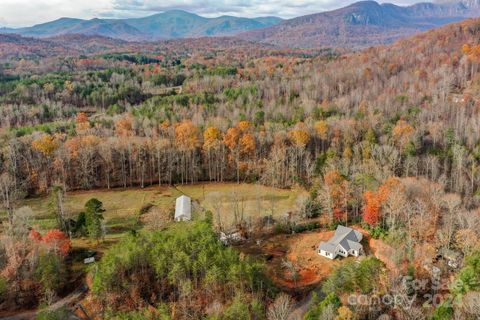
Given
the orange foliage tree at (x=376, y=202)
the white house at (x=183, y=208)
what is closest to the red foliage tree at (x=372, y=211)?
the orange foliage tree at (x=376, y=202)

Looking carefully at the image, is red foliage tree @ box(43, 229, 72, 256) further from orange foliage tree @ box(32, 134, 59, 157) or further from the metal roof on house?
orange foliage tree @ box(32, 134, 59, 157)

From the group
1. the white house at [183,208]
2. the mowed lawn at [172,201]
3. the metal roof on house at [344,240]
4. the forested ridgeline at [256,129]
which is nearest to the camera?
the metal roof on house at [344,240]

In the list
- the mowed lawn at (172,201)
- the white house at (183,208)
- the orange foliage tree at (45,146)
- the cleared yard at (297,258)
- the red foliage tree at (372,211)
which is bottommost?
the cleared yard at (297,258)

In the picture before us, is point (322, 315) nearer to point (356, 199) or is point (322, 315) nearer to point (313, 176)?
point (356, 199)

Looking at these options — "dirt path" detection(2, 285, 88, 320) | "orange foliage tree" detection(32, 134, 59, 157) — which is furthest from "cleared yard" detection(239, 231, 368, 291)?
"orange foliage tree" detection(32, 134, 59, 157)

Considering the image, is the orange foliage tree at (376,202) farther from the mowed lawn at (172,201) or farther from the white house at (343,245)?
the mowed lawn at (172,201)

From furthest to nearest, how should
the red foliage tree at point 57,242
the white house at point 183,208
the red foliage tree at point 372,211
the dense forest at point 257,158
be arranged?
the white house at point 183,208, the red foliage tree at point 372,211, the red foliage tree at point 57,242, the dense forest at point 257,158
